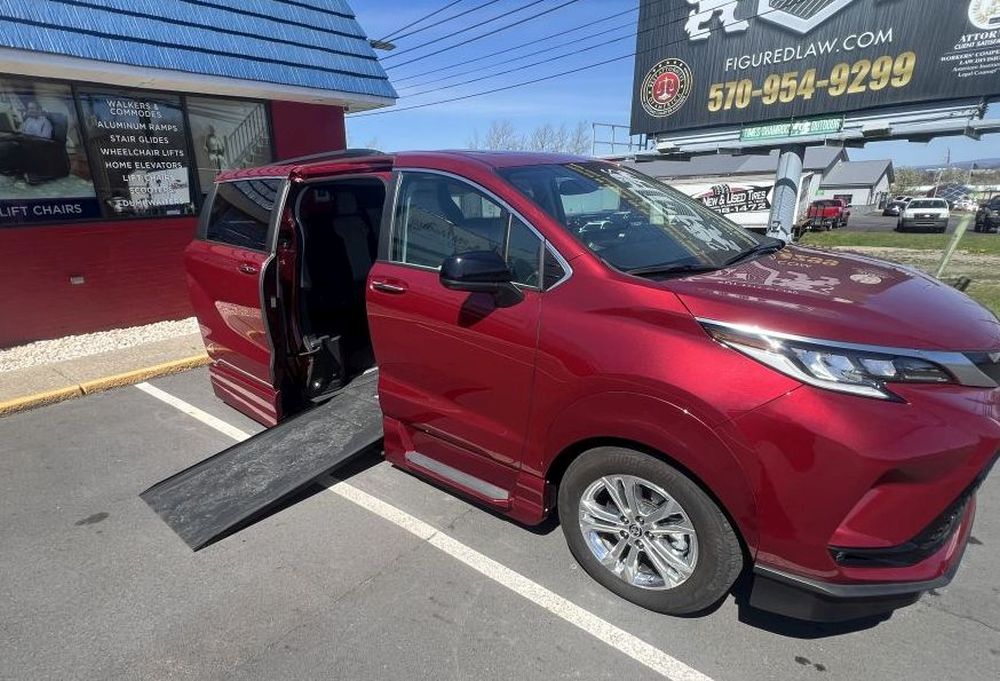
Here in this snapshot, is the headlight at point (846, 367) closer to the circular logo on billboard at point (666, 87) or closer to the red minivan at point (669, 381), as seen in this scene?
the red minivan at point (669, 381)

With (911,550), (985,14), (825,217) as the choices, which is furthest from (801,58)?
(825,217)

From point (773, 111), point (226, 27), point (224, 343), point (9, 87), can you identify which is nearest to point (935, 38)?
point (773, 111)

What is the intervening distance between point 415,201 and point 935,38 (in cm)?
1305

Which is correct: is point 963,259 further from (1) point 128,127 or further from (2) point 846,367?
(1) point 128,127

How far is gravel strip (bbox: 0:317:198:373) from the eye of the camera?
5.83 m

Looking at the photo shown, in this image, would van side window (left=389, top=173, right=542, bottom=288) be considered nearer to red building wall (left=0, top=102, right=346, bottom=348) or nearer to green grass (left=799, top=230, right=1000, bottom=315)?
red building wall (left=0, top=102, right=346, bottom=348)

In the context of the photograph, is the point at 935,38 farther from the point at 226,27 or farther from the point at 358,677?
the point at 358,677

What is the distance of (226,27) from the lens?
6.91 m

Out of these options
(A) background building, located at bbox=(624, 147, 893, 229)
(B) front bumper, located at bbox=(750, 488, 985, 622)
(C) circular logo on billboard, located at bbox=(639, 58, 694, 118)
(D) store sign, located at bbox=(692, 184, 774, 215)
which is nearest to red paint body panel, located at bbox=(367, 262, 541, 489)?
(B) front bumper, located at bbox=(750, 488, 985, 622)

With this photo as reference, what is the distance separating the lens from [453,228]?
115 inches

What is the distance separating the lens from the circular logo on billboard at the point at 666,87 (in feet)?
48.1

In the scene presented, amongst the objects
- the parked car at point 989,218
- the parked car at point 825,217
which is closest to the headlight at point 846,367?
the parked car at point 989,218

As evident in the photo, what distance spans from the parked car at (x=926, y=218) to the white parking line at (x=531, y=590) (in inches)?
1377

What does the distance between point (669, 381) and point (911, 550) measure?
1.03 meters
